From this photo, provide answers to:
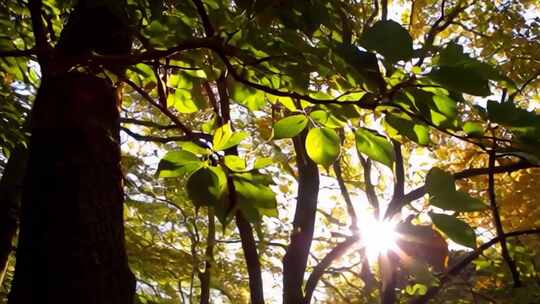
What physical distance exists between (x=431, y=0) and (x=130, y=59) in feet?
21.1

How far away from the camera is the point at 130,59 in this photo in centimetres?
92

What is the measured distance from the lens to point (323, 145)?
2.87 ft

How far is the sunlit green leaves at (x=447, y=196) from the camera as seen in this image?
0.55 meters

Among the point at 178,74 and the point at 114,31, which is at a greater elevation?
the point at 114,31

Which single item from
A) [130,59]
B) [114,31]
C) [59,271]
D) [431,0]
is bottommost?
[59,271]

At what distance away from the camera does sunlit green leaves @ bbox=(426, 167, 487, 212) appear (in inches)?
21.8

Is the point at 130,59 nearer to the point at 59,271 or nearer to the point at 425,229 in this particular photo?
the point at 59,271

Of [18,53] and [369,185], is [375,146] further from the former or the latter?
[369,185]

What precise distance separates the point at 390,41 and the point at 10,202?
2.88 metres

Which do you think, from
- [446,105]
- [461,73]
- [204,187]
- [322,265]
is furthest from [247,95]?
[322,265]

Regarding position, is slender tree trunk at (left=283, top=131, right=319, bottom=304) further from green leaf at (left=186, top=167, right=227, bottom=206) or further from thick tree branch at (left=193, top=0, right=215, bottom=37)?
green leaf at (left=186, top=167, right=227, bottom=206)

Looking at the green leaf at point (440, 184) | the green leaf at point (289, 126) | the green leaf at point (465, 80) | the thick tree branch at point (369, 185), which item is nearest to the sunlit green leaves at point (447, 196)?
the green leaf at point (440, 184)

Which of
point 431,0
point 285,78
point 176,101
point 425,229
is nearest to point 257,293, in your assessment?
point 176,101

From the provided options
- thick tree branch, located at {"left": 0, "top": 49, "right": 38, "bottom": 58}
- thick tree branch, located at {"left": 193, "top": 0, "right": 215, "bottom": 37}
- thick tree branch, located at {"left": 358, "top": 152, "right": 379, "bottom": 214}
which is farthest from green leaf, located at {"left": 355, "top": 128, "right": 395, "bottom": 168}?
thick tree branch, located at {"left": 358, "top": 152, "right": 379, "bottom": 214}
